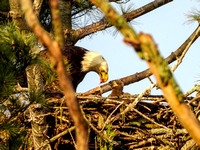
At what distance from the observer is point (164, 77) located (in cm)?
43

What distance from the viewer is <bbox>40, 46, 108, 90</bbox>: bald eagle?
449 cm

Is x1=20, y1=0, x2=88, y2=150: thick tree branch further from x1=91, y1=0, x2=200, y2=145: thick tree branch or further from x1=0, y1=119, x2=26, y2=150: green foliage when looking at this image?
x1=0, y1=119, x2=26, y2=150: green foliage

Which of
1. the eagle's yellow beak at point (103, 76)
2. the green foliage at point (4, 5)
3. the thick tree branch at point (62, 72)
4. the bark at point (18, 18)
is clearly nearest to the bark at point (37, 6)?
the bark at point (18, 18)

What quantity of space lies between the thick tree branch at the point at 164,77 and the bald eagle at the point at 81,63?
3.90 meters

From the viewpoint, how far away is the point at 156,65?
0.42 metres

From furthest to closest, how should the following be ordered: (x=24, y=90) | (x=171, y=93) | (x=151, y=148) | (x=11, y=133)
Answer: (x=151, y=148) → (x=24, y=90) → (x=11, y=133) → (x=171, y=93)

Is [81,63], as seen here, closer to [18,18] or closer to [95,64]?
[95,64]

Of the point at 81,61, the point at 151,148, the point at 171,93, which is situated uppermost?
the point at 81,61

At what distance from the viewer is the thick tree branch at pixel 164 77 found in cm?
41

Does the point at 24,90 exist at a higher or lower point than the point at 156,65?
higher

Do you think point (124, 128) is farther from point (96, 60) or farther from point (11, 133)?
point (96, 60)

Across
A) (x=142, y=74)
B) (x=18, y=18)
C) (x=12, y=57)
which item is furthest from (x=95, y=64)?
(x=12, y=57)

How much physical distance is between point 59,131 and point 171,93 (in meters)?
2.90

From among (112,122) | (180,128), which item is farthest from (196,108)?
(112,122)
